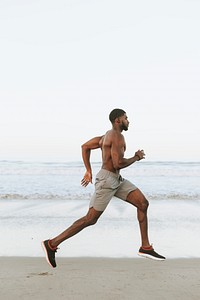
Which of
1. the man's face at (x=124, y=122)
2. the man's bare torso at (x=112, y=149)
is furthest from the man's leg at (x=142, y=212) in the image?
the man's face at (x=124, y=122)

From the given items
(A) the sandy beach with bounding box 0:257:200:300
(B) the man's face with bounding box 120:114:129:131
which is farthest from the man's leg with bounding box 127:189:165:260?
(B) the man's face with bounding box 120:114:129:131

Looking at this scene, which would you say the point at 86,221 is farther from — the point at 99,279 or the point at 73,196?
the point at 73,196

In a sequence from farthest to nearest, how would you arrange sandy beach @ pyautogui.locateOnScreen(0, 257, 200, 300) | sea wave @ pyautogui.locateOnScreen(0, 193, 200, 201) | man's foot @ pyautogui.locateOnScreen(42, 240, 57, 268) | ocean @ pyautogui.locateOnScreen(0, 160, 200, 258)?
sea wave @ pyautogui.locateOnScreen(0, 193, 200, 201), ocean @ pyautogui.locateOnScreen(0, 160, 200, 258), man's foot @ pyautogui.locateOnScreen(42, 240, 57, 268), sandy beach @ pyautogui.locateOnScreen(0, 257, 200, 300)

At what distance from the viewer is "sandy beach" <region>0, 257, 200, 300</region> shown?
4.89m

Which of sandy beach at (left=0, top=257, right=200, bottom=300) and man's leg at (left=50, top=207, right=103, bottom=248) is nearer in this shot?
sandy beach at (left=0, top=257, right=200, bottom=300)

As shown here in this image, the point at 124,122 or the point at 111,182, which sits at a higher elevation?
the point at 124,122

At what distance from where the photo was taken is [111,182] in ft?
18.2

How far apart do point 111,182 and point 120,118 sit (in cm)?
76

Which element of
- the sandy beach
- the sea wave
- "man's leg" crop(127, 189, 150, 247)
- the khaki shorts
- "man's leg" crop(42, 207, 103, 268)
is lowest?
the sea wave

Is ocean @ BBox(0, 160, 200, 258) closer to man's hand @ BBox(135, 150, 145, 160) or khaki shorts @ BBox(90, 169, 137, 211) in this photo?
khaki shorts @ BBox(90, 169, 137, 211)

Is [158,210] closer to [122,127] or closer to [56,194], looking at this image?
[56,194]

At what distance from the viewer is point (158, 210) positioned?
12648 millimetres

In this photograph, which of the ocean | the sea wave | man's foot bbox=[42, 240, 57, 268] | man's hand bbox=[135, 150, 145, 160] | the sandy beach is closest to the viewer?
the sandy beach

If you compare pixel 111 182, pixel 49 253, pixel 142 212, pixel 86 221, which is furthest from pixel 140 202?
pixel 49 253
